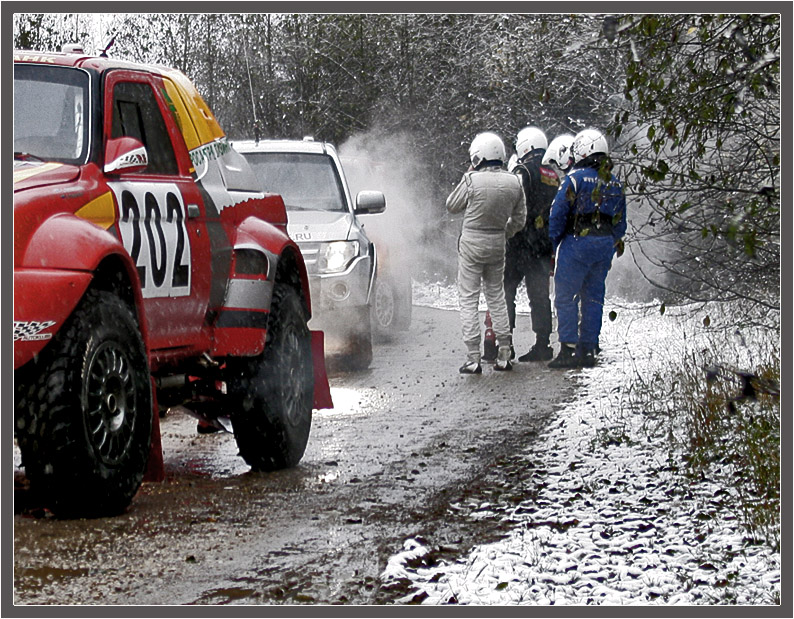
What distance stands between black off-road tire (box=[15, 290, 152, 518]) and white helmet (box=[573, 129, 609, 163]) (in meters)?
6.37

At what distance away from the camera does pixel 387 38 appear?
10047 mm

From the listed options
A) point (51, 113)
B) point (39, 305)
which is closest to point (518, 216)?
point (51, 113)

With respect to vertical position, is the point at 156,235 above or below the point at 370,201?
above

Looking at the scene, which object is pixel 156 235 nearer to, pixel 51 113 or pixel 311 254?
pixel 51 113

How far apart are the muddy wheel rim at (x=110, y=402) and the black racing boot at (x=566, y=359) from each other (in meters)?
7.10

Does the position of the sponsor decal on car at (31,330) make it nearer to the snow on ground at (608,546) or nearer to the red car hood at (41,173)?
the red car hood at (41,173)

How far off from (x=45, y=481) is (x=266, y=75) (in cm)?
565

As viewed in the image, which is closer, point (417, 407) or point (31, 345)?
point (31, 345)

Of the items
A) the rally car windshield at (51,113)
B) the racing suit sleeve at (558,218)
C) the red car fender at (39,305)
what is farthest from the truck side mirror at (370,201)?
the red car fender at (39,305)

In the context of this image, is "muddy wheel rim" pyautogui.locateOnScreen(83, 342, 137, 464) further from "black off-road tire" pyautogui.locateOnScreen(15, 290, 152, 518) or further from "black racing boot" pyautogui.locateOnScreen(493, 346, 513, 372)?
"black racing boot" pyautogui.locateOnScreen(493, 346, 513, 372)

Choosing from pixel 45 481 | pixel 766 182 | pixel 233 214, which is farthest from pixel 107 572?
pixel 766 182

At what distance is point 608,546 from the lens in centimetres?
536

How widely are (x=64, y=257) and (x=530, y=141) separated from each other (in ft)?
28.4

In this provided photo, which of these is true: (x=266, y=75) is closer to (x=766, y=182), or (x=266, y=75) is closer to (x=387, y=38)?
(x=387, y=38)
